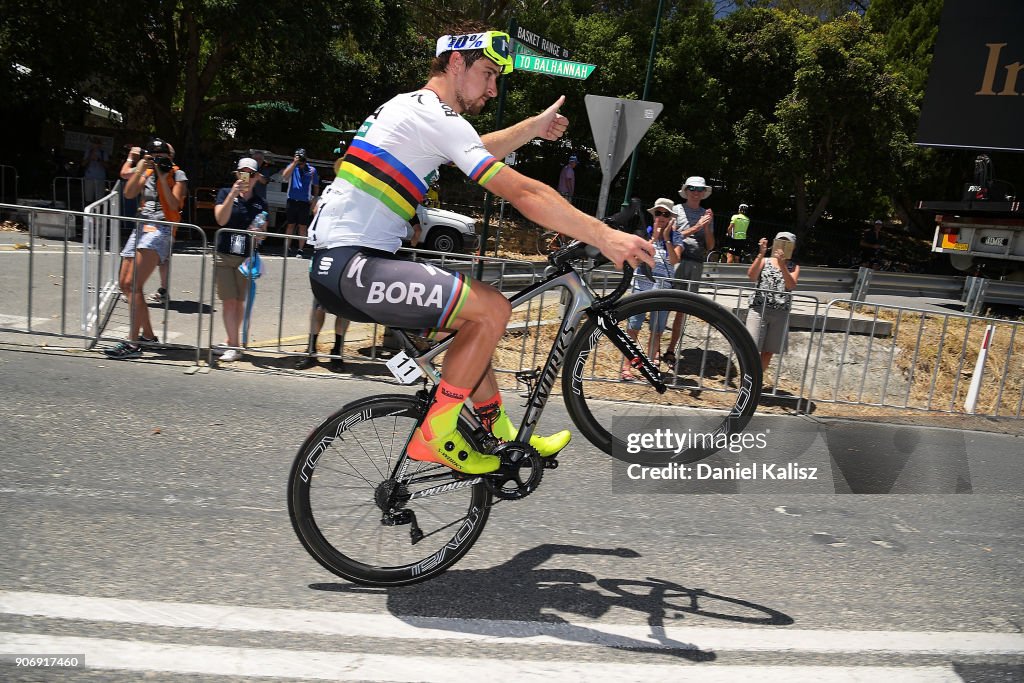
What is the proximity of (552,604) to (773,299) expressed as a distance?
18.6 feet

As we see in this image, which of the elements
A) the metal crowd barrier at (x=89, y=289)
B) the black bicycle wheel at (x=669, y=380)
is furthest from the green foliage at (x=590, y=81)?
the black bicycle wheel at (x=669, y=380)

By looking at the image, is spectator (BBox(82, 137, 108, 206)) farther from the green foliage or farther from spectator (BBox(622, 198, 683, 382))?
spectator (BBox(622, 198, 683, 382))

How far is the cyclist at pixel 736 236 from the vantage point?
20078 millimetres

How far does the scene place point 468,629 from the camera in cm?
345

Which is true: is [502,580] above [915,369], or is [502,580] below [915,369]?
below

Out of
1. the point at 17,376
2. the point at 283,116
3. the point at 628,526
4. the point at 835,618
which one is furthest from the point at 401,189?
the point at 283,116

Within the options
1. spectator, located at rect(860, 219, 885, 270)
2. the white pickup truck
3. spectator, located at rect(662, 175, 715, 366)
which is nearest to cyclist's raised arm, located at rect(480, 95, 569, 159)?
spectator, located at rect(662, 175, 715, 366)

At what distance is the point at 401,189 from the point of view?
3471 mm

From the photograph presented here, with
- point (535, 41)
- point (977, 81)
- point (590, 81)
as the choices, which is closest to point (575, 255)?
point (535, 41)

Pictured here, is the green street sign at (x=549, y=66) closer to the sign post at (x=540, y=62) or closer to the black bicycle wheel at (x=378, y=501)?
the sign post at (x=540, y=62)

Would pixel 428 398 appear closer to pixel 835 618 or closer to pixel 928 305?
pixel 835 618

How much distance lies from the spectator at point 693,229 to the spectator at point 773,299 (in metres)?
0.65

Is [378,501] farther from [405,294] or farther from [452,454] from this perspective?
[405,294]

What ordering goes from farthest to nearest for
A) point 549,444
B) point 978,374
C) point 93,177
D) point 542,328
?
point 93,177 → point 978,374 → point 542,328 → point 549,444
